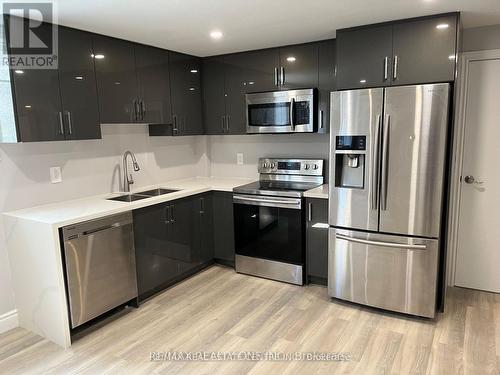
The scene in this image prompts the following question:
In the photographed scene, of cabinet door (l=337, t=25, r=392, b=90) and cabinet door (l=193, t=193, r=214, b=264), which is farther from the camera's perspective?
cabinet door (l=193, t=193, r=214, b=264)

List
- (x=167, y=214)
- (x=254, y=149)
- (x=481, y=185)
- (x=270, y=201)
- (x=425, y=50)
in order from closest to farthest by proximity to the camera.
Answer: (x=425, y=50), (x=481, y=185), (x=167, y=214), (x=270, y=201), (x=254, y=149)

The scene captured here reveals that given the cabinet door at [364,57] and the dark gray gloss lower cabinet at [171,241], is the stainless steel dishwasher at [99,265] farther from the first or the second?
the cabinet door at [364,57]

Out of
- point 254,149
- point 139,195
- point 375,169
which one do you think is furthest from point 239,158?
point 375,169

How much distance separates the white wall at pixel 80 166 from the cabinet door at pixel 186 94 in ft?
1.09

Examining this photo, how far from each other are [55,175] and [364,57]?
2.68 metres

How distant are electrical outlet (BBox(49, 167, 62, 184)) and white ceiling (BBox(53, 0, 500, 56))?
1.14 m

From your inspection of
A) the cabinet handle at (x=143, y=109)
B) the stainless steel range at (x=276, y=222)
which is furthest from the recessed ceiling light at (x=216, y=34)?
the stainless steel range at (x=276, y=222)

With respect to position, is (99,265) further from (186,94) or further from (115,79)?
(186,94)

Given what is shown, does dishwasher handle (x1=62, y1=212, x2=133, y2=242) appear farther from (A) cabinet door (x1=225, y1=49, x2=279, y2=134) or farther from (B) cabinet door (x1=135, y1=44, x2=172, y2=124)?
(A) cabinet door (x1=225, y1=49, x2=279, y2=134)

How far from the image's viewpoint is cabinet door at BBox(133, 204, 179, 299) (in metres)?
3.04

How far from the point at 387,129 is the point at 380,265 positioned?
3.49 feet

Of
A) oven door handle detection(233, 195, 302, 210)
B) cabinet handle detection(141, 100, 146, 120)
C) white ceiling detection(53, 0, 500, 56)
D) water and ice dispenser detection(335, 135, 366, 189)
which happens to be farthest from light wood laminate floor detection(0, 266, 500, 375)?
white ceiling detection(53, 0, 500, 56)

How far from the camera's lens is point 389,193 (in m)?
2.72

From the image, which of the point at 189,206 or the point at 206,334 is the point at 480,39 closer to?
the point at 189,206
